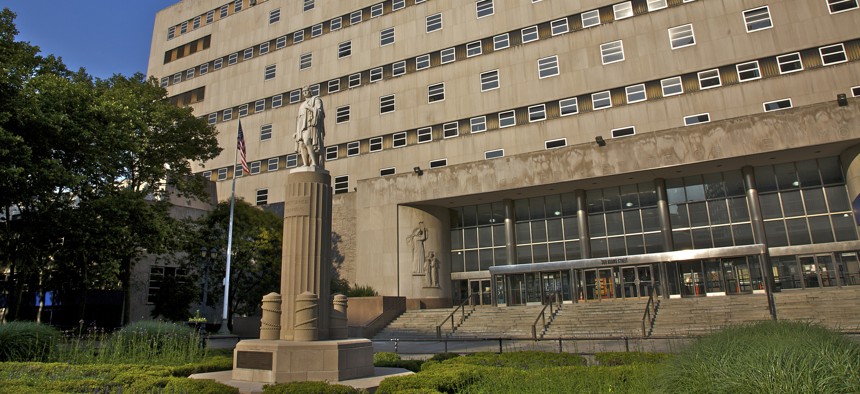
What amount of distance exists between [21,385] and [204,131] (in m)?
28.6

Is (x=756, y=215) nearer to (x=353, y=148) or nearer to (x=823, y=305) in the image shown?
(x=823, y=305)

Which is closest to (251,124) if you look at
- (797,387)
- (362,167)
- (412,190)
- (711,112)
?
(362,167)

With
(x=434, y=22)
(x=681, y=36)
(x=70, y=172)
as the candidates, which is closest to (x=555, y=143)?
(x=681, y=36)

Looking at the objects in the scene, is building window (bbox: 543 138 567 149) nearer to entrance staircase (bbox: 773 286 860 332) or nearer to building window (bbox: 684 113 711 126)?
building window (bbox: 684 113 711 126)

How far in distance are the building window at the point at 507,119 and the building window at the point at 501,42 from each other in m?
5.26

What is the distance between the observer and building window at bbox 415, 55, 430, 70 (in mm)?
43312

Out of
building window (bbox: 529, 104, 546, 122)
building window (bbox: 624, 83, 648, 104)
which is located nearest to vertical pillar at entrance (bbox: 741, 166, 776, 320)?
building window (bbox: 624, 83, 648, 104)

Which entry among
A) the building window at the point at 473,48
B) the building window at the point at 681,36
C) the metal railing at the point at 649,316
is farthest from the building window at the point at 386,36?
the metal railing at the point at 649,316

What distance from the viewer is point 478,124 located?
40250 millimetres

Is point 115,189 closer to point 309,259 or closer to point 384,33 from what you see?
point 309,259

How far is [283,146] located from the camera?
47.9 meters

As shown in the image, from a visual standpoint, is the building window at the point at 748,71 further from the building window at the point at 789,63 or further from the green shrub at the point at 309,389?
the green shrub at the point at 309,389

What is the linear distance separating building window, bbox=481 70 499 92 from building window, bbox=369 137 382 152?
9403mm

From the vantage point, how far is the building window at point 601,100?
120ft
